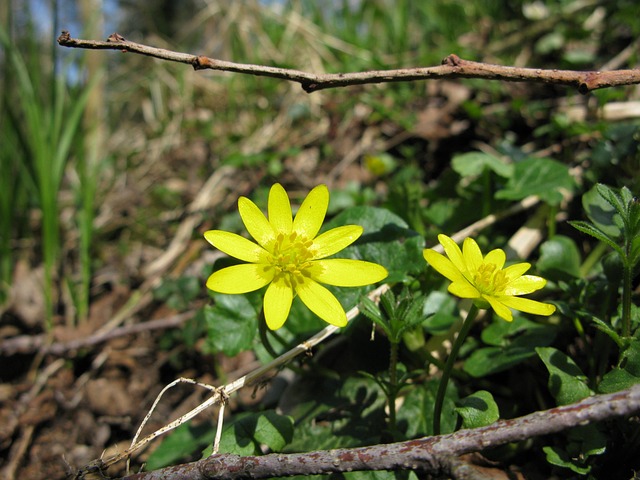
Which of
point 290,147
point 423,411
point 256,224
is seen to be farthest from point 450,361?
point 290,147

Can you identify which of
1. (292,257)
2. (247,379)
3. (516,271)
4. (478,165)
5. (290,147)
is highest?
(290,147)

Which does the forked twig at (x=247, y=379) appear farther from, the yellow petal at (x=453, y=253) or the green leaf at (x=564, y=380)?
the green leaf at (x=564, y=380)

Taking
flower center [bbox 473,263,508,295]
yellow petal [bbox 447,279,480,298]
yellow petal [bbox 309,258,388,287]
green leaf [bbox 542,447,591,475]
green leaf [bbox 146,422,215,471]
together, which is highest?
yellow petal [bbox 309,258,388,287]

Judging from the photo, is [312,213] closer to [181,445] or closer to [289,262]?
[289,262]

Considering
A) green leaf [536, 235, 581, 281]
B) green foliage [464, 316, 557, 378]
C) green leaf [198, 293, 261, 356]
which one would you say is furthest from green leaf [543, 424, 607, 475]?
green leaf [198, 293, 261, 356]

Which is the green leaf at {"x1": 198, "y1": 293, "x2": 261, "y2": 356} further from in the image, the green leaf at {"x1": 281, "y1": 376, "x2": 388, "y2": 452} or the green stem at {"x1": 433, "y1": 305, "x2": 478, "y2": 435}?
the green stem at {"x1": 433, "y1": 305, "x2": 478, "y2": 435}

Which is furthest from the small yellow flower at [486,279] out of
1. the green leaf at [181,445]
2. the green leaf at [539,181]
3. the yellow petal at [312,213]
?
the green leaf at [181,445]
